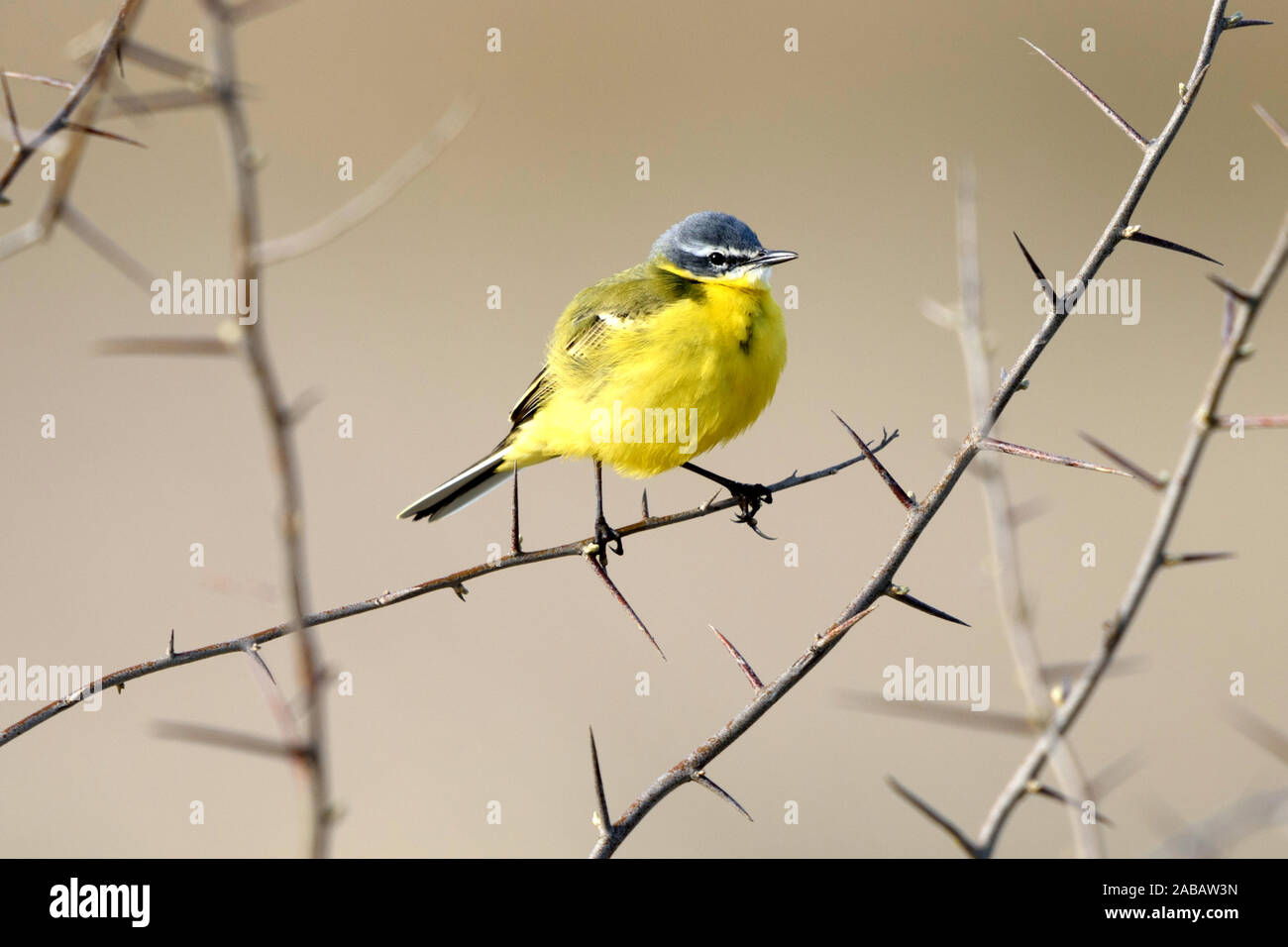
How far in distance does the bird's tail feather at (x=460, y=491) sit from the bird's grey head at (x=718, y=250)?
124cm

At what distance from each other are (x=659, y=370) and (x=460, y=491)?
120 centimetres

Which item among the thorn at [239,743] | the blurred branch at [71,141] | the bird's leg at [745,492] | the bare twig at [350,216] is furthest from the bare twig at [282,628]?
the bird's leg at [745,492]

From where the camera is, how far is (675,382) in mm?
5004

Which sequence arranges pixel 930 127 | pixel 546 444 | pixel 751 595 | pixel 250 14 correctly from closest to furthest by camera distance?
1. pixel 250 14
2. pixel 546 444
3. pixel 751 595
4. pixel 930 127

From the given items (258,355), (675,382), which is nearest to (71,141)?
(258,355)

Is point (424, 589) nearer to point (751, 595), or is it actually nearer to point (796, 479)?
point (796, 479)

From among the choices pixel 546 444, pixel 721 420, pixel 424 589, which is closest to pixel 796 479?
pixel 424 589

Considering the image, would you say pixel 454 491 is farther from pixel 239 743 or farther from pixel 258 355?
pixel 258 355

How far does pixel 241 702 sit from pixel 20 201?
6.83m

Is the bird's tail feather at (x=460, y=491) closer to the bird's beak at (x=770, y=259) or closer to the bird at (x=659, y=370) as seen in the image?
the bird at (x=659, y=370)

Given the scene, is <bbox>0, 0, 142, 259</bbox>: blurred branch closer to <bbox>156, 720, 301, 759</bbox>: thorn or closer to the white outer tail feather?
<bbox>156, 720, 301, 759</bbox>: thorn

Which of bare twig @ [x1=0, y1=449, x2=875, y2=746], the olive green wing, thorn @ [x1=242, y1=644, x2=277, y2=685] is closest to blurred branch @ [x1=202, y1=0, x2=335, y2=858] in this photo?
bare twig @ [x1=0, y1=449, x2=875, y2=746]

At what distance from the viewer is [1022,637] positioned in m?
2.69

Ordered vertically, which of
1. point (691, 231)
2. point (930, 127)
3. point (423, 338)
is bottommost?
point (691, 231)
